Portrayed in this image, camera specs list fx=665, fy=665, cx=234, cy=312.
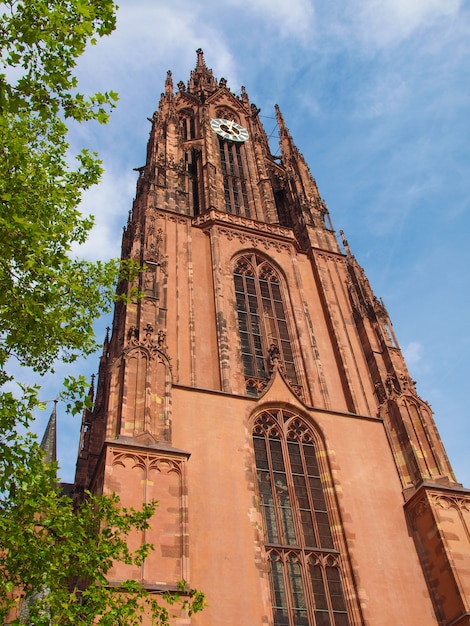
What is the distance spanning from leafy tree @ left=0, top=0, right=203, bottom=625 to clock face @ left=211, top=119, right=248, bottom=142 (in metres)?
22.3

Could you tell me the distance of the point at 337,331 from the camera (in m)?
21.5

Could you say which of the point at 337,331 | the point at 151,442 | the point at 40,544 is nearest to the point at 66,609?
the point at 40,544

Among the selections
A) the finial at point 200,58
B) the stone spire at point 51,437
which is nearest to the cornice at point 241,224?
the stone spire at point 51,437

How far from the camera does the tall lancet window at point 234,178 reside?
27.6m

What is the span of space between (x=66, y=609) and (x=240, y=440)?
29.1 feet

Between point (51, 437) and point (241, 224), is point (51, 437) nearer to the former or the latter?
point (51, 437)

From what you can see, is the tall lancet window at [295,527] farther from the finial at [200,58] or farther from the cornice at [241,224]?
the finial at [200,58]

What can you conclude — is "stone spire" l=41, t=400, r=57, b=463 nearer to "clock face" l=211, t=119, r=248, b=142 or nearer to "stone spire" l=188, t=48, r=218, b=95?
"clock face" l=211, t=119, r=248, b=142

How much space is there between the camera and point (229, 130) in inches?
1297

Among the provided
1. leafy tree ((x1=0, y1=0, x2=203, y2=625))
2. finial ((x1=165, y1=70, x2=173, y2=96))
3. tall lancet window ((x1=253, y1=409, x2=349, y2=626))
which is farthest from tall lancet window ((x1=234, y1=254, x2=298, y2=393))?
finial ((x1=165, y1=70, x2=173, y2=96))

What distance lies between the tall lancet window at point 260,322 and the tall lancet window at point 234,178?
4416mm

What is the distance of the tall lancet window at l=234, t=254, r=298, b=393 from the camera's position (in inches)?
774

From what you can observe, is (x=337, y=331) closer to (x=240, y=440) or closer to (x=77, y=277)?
(x=240, y=440)

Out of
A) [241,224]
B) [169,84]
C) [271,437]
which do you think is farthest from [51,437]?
[169,84]
